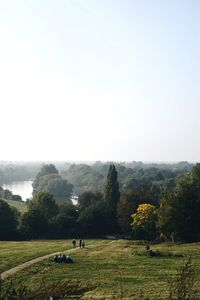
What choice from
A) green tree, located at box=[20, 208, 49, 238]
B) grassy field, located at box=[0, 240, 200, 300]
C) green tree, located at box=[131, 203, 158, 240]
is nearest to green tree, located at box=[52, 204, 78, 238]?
green tree, located at box=[20, 208, 49, 238]

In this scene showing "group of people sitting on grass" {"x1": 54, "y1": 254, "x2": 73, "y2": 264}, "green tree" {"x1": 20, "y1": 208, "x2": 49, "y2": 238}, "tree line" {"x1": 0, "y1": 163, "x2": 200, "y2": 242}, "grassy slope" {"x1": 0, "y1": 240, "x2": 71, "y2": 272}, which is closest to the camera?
"grassy slope" {"x1": 0, "y1": 240, "x2": 71, "y2": 272}

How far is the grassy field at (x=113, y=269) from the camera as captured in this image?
33.5m

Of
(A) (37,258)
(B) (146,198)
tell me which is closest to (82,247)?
(A) (37,258)

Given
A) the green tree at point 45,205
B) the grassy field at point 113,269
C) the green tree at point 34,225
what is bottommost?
the grassy field at point 113,269

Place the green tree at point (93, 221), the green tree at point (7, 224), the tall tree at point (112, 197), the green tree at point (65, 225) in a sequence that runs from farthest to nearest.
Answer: the tall tree at point (112, 197) → the green tree at point (93, 221) → the green tree at point (65, 225) → the green tree at point (7, 224)

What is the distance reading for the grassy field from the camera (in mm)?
33469

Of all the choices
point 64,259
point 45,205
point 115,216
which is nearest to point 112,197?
point 115,216

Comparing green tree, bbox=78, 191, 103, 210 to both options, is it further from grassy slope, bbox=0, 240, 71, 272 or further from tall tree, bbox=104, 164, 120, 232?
grassy slope, bbox=0, 240, 71, 272

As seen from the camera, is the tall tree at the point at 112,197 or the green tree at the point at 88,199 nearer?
the tall tree at the point at 112,197

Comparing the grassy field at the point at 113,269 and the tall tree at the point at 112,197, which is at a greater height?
the tall tree at the point at 112,197

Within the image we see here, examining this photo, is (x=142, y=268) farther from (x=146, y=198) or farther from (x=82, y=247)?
(x=146, y=198)

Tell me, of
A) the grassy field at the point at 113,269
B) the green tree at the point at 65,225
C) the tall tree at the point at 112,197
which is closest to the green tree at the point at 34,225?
the green tree at the point at 65,225

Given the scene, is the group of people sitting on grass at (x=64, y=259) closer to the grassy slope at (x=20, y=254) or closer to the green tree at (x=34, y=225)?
the grassy slope at (x=20, y=254)

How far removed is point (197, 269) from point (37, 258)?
2028cm
